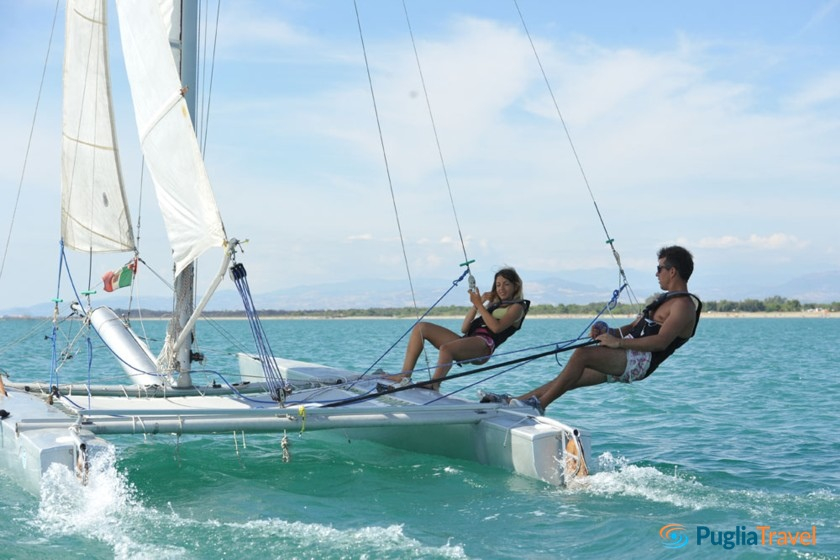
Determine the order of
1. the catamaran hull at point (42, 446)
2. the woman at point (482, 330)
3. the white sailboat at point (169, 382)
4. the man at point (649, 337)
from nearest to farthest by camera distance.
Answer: the catamaran hull at point (42, 446) → the white sailboat at point (169, 382) → the man at point (649, 337) → the woman at point (482, 330)

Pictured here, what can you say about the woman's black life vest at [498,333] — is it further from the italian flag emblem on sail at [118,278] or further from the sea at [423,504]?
the italian flag emblem on sail at [118,278]

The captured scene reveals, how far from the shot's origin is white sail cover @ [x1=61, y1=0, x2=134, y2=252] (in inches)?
356

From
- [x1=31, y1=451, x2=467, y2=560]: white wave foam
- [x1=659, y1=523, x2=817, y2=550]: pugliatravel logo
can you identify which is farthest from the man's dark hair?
[x1=31, y1=451, x2=467, y2=560]: white wave foam

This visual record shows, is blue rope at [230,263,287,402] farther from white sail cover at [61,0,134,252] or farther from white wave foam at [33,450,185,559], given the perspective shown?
white sail cover at [61,0,134,252]

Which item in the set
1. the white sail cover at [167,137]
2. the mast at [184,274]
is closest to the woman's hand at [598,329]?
the white sail cover at [167,137]

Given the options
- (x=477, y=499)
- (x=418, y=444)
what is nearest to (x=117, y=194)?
(x=418, y=444)

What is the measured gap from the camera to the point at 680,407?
11.6m

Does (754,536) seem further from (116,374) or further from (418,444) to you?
(116,374)

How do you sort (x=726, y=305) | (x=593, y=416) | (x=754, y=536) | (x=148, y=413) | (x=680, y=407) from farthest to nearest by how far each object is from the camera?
1. (x=726, y=305)
2. (x=680, y=407)
3. (x=593, y=416)
4. (x=148, y=413)
5. (x=754, y=536)

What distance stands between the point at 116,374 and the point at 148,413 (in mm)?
10613

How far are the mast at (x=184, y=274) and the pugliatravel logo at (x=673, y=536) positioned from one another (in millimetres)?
4727

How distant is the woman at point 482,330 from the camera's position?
7.67 meters

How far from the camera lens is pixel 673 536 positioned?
16.7ft

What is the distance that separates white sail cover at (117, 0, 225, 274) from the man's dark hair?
10.8ft
